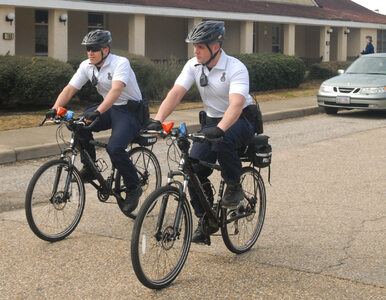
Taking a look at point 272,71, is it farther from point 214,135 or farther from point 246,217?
point 214,135

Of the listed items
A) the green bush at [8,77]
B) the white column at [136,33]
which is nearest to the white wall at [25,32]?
the white column at [136,33]

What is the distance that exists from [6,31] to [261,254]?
579 inches

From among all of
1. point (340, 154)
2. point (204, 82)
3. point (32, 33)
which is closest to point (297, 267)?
point (204, 82)

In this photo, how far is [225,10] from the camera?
2591 centimetres

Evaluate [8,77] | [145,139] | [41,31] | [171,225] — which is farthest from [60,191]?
[41,31]

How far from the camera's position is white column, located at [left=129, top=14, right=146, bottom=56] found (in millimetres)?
22719

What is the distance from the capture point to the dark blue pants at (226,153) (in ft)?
16.9

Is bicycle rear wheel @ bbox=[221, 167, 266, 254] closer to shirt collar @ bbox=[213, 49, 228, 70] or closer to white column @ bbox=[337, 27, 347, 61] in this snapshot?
shirt collar @ bbox=[213, 49, 228, 70]

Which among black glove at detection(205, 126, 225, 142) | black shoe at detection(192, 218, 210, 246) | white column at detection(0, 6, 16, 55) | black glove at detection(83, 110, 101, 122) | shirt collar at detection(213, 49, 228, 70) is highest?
white column at detection(0, 6, 16, 55)

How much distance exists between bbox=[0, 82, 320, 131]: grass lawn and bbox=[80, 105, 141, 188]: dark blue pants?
21.3ft

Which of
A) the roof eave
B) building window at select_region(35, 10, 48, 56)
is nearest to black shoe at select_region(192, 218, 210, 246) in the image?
the roof eave

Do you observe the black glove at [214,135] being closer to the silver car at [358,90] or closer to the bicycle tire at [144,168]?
the bicycle tire at [144,168]

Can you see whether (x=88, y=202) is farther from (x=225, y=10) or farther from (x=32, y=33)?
(x=225, y=10)

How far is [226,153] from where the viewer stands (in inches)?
203
